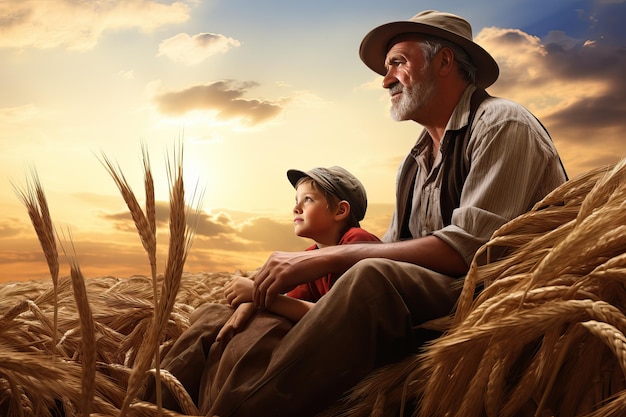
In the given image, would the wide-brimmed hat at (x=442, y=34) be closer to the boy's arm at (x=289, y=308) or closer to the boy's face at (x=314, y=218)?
the boy's face at (x=314, y=218)

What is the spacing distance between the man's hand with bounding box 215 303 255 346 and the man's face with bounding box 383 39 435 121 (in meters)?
→ 1.09

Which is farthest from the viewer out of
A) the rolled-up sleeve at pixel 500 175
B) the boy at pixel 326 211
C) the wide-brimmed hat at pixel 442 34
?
the wide-brimmed hat at pixel 442 34

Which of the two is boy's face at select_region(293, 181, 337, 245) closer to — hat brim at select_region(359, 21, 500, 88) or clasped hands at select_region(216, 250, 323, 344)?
clasped hands at select_region(216, 250, 323, 344)

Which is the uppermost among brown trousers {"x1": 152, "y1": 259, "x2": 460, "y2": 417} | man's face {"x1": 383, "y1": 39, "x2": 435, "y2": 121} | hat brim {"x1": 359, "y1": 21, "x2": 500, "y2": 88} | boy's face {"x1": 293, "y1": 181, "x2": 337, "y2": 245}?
hat brim {"x1": 359, "y1": 21, "x2": 500, "y2": 88}

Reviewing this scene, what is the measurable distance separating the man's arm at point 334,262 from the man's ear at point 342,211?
56cm

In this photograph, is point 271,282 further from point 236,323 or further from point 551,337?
point 551,337

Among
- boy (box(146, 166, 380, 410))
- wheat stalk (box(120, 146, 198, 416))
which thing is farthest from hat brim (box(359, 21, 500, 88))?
wheat stalk (box(120, 146, 198, 416))

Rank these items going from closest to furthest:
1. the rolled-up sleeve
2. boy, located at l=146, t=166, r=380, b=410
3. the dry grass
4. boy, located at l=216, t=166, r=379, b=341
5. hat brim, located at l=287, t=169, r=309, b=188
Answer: the dry grass < boy, located at l=146, t=166, r=380, b=410 < the rolled-up sleeve < boy, located at l=216, t=166, r=379, b=341 < hat brim, located at l=287, t=169, r=309, b=188

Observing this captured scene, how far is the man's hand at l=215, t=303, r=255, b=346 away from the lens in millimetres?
1867

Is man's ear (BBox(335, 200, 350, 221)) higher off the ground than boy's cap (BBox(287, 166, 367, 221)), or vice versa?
boy's cap (BBox(287, 166, 367, 221))

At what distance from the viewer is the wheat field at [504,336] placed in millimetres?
946

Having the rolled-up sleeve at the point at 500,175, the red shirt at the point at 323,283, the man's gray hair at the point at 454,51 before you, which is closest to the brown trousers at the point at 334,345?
the rolled-up sleeve at the point at 500,175

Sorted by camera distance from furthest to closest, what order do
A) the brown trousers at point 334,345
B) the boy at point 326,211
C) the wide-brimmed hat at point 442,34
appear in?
the wide-brimmed hat at point 442,34, the boy at point 326,211, the brown trousers at point 334,345

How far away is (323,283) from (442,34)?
1.10m
